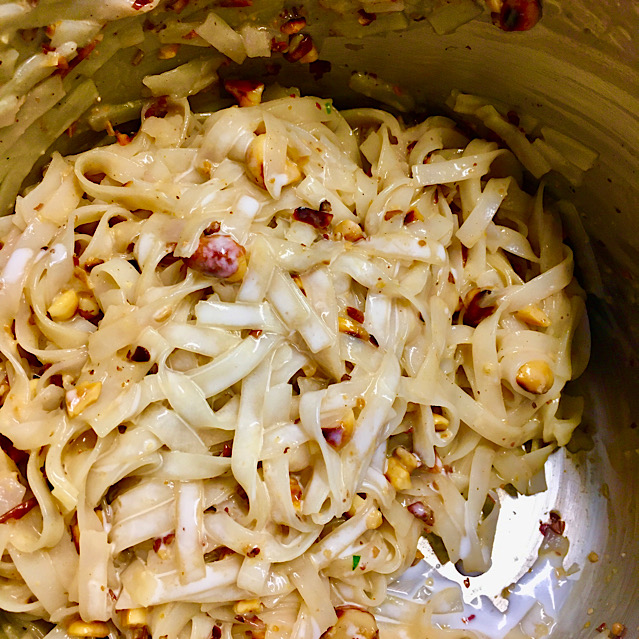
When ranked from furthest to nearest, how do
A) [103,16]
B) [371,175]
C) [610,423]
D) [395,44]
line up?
1. [610,423]
2. [371,175]
3. [395,44]
4. [103,16]

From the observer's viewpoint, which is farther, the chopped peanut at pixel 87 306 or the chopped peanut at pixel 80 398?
the chopped peanut at pixel 87 306

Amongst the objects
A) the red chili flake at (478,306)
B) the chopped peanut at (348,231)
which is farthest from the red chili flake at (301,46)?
the red chili flake at (478,306)

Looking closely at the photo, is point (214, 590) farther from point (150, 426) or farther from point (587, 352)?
point (587, 352)

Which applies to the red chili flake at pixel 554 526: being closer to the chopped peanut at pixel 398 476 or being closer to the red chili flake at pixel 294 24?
the chopped peanut at pixel 398 476

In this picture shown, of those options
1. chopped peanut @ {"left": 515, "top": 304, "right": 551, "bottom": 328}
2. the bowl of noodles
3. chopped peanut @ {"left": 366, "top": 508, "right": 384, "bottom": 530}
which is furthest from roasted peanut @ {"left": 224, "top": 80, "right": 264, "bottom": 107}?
chopped peanut @ {"left": 366, "top": 508, "right": 384, "bottom": 530}

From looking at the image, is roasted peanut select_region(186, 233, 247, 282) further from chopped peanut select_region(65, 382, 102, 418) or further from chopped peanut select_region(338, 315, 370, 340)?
chopped peanut select_region(65, 382, 102, 418)

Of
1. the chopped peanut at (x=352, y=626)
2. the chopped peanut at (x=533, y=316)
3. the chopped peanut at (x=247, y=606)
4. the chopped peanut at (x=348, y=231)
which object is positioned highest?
the chopped peanut at (x=348, y=231)

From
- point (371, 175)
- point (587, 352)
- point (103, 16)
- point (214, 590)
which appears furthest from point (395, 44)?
point (214, 590)

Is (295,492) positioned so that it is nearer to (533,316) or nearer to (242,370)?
(242,370)
